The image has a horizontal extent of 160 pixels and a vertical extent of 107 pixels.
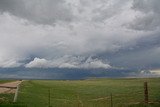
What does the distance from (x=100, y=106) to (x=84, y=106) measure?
13.6ft

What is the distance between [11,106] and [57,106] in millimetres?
10298

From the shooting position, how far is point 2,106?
40469 millimetres

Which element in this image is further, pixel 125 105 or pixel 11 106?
pixel 125 105

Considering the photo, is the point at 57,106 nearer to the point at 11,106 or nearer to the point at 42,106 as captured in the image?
the point at 42,106

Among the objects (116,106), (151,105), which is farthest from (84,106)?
(151,105)

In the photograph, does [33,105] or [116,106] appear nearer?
[33,105]

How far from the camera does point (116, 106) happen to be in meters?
53.4

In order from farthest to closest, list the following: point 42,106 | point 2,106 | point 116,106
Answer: point 116,106, point 42,106, point 2,106

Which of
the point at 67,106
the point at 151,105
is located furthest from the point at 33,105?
the point at 151,105

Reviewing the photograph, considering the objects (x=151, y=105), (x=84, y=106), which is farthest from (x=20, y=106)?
(x=151, y=105)

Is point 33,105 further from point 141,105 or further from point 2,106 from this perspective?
point 141,105

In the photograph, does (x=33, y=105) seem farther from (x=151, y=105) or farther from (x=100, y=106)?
(x=151, y=105)

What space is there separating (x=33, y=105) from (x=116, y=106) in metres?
12.2

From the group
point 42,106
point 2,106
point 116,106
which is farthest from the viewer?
point 116,106
